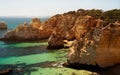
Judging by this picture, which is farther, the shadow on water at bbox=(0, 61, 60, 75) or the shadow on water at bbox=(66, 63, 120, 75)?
the shadow on water at bbox=(0, 61, 60, 75)

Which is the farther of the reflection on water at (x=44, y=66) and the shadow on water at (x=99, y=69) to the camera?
the reflection on water at (x=44, y=66)

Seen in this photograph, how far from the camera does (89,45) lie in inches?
1122

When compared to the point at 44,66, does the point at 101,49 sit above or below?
above

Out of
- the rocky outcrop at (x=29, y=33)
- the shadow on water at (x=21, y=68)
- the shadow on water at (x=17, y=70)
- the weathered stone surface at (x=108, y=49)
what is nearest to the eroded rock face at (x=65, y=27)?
the rocky outcrop at (x=29, y=33)

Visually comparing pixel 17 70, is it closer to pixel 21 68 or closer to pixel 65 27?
pixel 21 68

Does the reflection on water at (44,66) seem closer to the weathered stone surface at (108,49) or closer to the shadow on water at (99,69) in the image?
the shadow on water at (99,69)

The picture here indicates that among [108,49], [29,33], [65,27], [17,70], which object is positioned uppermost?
[65,27]

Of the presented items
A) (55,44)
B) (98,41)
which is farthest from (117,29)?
(55,44)

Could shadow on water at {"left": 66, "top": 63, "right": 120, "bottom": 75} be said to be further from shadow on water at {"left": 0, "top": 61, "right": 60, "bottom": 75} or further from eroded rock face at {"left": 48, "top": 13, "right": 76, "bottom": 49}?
eroded rock face at {"left": 48, "top": 13, "right": 76, "bottom": 49}

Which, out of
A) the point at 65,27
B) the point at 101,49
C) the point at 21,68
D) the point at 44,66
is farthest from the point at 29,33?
the point at 101,49

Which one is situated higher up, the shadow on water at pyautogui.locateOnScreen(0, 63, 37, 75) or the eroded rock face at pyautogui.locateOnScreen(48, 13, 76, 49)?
the eroded rock face at pyautogui.locateOnScreen(48, 13, 76, 49)

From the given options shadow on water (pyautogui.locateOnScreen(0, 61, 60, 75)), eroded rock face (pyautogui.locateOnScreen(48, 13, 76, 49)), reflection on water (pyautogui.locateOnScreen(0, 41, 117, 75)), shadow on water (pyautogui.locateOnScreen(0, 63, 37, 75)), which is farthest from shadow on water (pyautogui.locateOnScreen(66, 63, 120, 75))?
eroded rock face (pyautogui.locateOnScreen(48, 13, 76, 49))

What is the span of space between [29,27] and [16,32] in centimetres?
401

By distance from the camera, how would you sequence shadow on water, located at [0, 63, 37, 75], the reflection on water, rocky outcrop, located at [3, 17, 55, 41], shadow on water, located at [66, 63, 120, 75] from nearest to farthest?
1. shadow on water, located at [66, 63, 120, 75]
2. the reflection on water
3. shadow on water, located at [0, 63, 37, 75]
4. rocky outcrop, located at [3, 17, 55, 41]
